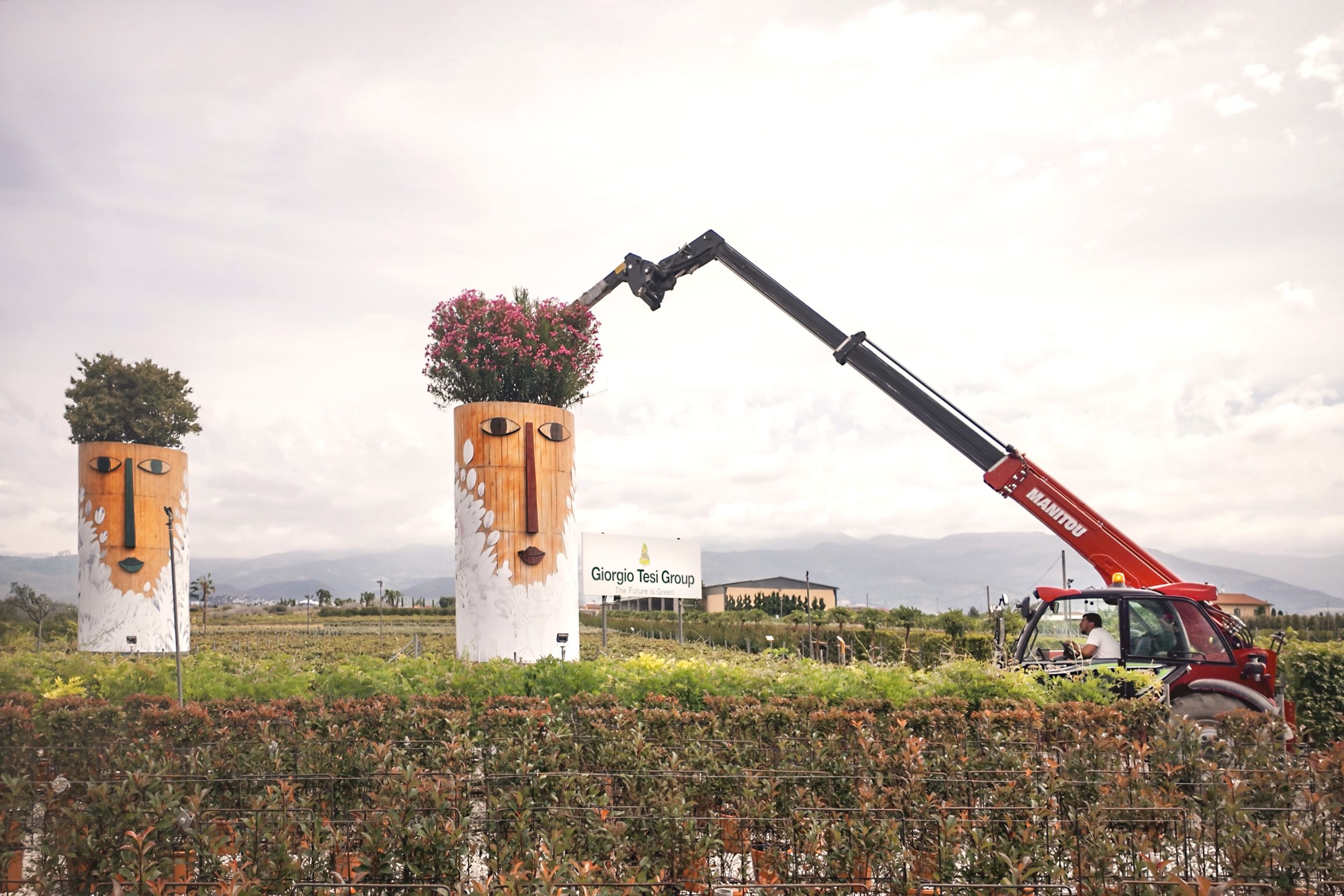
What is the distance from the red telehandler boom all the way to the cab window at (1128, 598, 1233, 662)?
1cm

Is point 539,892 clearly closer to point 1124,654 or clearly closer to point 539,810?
point 539,810

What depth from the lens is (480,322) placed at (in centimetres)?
1427

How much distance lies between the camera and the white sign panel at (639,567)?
15.7 meters

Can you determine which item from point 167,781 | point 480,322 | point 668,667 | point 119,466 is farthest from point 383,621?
point 167,781

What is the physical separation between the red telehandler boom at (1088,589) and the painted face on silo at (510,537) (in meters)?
2.95

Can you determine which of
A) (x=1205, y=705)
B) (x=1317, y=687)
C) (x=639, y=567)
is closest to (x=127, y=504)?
(x=639, y=567)

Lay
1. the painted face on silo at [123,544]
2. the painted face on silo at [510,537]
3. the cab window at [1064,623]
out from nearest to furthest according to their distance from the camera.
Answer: the cab window at [1064,623] → the painted face on silo at [510,537] → the painted face on silo at [123,544]

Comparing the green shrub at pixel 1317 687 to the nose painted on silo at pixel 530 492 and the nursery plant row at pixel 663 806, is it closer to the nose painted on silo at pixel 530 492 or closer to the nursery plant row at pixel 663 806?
the nursery plant row at pixel 663 806

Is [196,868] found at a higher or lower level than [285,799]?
lower

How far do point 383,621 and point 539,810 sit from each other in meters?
32.7

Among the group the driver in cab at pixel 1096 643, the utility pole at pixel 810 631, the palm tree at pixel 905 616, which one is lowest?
the palm tree at pixel 905 616

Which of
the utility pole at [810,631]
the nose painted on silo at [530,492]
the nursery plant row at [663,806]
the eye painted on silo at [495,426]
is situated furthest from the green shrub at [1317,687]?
the eye painted on silo at [495,426]

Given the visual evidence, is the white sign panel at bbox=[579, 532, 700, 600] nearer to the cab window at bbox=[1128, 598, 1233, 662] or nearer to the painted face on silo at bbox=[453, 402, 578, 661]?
the painted face on silo at bbox=[453, 402, 578, 661]

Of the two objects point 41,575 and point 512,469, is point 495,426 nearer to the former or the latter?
point 512,469
